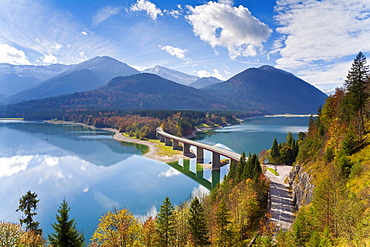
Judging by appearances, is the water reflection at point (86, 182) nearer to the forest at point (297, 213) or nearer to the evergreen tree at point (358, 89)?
the forest at point (297, 213)

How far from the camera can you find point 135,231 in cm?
2292

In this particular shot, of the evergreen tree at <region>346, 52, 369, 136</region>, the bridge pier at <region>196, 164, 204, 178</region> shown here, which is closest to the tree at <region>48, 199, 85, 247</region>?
the evergreen tree at <region>346, 52, 369, 136</region>

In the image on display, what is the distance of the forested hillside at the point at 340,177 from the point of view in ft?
49.4

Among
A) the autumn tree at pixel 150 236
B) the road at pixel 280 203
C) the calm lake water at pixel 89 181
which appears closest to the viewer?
the autumn tree at pixel 150 236

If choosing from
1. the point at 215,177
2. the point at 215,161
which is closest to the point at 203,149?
the point at 215,161

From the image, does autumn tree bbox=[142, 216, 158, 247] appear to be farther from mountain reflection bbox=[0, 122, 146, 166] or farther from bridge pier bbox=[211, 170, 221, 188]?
mountain reflection bbox=[0, 122, 146, 166]

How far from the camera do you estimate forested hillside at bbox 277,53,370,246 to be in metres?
15.1

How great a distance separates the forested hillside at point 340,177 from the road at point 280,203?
2.65 m

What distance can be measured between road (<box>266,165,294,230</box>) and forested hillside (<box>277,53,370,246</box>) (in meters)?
2.65

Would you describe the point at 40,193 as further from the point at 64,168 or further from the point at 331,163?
the point at 331,163

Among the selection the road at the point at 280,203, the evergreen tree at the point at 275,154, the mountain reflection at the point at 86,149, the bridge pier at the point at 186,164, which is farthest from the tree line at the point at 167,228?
the mountain reflection at the point at 86,149

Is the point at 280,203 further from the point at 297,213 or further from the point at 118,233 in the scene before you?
the point at 118,233

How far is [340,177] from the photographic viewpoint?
21.9 metres

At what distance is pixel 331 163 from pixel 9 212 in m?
54.2
